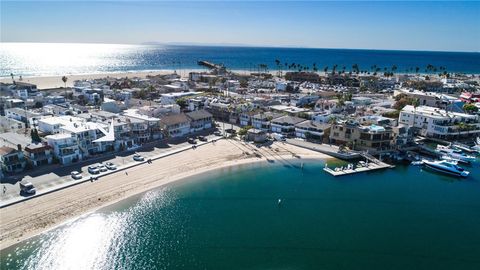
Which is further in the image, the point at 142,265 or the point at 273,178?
the point at 273,178

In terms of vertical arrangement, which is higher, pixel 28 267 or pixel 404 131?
pixel 404 131

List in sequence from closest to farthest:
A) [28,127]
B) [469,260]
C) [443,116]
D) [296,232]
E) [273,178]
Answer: [469,260]
[296,232]
[273,178]
[28,127]
[443,116]

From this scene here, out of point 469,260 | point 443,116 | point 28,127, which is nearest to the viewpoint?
point 469,260

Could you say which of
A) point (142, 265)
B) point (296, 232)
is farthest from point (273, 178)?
point (142, 265)

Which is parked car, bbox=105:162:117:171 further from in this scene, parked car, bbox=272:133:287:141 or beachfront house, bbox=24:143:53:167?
parked car, bbox=272:133:287:141

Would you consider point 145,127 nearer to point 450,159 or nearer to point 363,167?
point 363,167

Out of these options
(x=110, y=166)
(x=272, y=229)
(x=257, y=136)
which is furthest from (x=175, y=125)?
(x=272, y=229)

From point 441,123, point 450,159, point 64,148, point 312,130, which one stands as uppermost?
point 441,123

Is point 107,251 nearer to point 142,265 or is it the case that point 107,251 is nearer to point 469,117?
point 142,265
